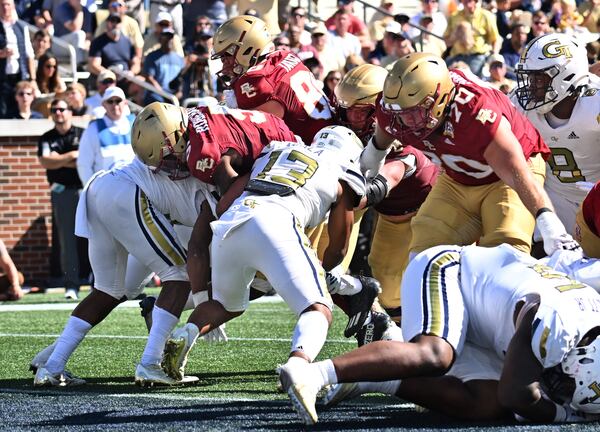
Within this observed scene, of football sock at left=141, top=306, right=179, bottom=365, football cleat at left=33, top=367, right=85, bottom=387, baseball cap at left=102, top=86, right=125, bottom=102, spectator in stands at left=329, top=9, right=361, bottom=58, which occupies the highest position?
football sock at left=141, top=306, right=179, bottom=365

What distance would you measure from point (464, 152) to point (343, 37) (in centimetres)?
890

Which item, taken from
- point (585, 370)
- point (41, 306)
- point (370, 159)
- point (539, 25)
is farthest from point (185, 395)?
point (539, 25)

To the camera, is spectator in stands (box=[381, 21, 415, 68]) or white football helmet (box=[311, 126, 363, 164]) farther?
spectator in stands (box=[381, 21, 415, 68])

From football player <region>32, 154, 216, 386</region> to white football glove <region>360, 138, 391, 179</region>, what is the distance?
790mm

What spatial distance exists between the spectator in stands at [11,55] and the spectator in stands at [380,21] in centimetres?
465

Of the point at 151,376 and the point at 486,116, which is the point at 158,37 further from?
the point at 486,116

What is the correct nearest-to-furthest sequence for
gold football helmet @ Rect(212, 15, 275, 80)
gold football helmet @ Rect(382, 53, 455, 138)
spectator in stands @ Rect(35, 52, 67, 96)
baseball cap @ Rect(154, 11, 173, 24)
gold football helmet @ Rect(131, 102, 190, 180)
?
gold football helmet @ Rect(382, 53, 455, 138) → gold football helmet @ Rect(131, 102, 190, 180) → gold football helmet @ Rect(212, 15, 275, 80) → spectator in stands @ Rect(35, 52, 67, 96) → baseball cap @ Rect(154, 11, 173, 24)

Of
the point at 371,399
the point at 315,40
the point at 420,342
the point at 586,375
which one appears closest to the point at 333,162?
the point at 371,399

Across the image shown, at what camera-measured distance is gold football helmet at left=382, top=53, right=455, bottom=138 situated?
17.9 ft

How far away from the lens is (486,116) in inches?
218

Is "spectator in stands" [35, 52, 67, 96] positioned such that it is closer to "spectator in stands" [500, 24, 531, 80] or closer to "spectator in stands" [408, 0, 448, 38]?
"spectator in stands" [408, 0, 448, 38]

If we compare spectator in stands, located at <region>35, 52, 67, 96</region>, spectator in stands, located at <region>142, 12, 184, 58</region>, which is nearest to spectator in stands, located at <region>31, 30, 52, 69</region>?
spectator in stands, located at <region>35, 52, 67, 96</region>

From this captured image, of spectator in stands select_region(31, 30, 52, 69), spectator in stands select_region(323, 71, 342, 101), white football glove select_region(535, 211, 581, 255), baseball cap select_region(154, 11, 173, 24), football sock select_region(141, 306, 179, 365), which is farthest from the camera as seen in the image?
baseball cap select_region(154, 11, 173, 24)

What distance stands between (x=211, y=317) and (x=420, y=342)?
1268mm
